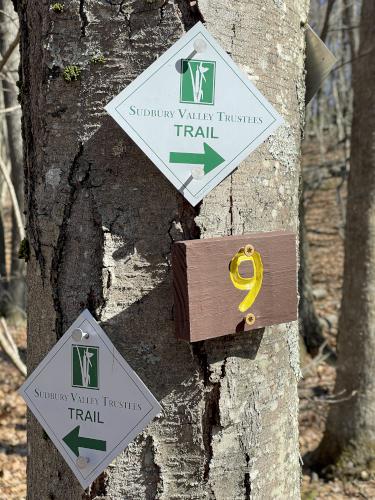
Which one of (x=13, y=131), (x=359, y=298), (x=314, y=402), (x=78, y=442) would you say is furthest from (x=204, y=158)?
(x=13, y=131)

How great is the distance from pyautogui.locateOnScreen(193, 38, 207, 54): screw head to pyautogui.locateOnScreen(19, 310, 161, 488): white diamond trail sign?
23.5 inches

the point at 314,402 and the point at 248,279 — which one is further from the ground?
the point at 248,279

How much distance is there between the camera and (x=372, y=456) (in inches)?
192

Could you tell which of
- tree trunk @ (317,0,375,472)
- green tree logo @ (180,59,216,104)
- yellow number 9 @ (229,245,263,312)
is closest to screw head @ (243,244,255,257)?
yellow number 9 @ (229,245,263,312)

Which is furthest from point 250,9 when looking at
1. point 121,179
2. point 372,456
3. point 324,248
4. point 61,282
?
point 324,248

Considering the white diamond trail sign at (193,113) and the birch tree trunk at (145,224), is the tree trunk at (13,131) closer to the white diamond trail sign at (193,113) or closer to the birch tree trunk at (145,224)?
the birch tree trunk at (145,224)

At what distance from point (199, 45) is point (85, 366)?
2.37 ft

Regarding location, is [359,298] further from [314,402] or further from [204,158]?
[204,158]

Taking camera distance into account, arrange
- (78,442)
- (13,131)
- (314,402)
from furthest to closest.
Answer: (13,131) < (314,402) < (78,442)

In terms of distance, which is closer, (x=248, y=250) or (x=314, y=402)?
(x=248, y=250)

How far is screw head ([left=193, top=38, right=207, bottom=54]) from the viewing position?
1246mm

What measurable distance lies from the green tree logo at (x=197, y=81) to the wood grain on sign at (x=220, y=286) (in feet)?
0.98

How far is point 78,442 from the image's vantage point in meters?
1.35

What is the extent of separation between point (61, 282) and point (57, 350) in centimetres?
15
